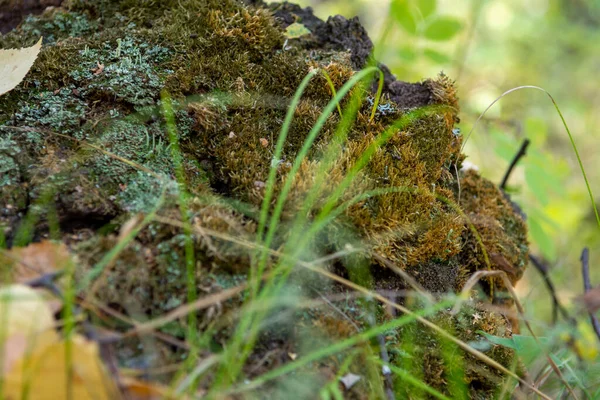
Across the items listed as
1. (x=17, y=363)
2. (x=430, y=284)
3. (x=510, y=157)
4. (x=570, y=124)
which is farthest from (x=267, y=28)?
(x=570, y=124)

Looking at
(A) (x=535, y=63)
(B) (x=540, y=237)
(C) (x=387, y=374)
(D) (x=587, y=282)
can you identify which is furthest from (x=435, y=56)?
(A) (x=535, y=63)

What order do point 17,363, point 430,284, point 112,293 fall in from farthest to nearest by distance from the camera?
point 430,284 → point 112,293 → point 17,363

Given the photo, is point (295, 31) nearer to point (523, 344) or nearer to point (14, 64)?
point (14, 64)

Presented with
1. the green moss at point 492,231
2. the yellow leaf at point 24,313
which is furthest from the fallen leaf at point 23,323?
the green moss at point 492,231

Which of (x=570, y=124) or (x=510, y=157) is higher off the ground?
(x=510, y=157)

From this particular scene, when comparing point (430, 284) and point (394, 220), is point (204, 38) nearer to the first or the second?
point (394, 220)

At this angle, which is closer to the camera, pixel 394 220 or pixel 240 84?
pixel 394 220

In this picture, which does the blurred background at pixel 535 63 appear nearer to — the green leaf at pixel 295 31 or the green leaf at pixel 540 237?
the green leaf at pixel 540 237
